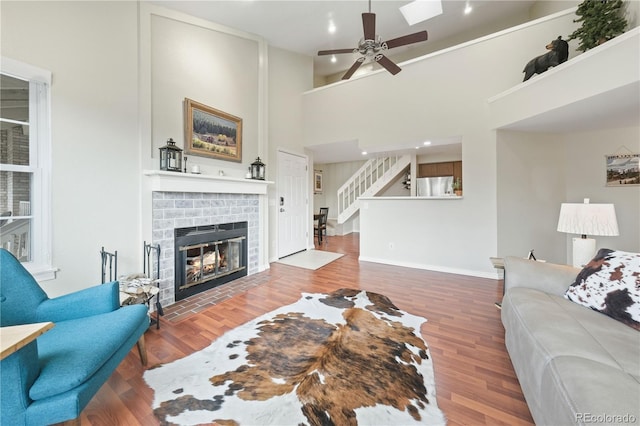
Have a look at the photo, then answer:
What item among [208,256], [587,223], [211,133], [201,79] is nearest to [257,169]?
[211,133]

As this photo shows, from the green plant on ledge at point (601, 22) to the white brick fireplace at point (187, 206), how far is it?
4204mm

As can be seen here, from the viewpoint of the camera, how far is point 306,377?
1575 mm

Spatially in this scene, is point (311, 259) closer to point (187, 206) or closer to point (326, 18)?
point (187, 206)

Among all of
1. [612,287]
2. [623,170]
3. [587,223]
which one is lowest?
[612,287]

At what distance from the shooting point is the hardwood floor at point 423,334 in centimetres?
137

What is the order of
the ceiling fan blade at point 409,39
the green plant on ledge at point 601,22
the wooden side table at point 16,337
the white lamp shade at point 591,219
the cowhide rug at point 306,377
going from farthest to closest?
the ceiling fan blade at point 409,39, the green plant on ledge at point 601,22, the white lamp shade at point 591,219, the cowhide rug at point 306,377, the wooden side table at point 16,337

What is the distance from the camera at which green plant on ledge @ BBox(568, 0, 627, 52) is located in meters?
2.31

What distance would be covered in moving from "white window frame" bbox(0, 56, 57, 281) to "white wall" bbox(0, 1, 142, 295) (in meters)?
0.04

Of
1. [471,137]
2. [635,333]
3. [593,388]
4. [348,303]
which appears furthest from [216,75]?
[635,333]

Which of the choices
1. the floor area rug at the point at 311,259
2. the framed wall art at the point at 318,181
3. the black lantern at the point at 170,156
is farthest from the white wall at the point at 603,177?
the framed wall art at the point at 318,181

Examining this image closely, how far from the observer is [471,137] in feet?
12.0

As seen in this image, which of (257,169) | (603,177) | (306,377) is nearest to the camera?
(306,377)

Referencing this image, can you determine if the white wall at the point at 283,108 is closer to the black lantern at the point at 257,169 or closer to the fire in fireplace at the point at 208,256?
the black lantern at the point at 257,169

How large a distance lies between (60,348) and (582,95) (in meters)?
4.47
